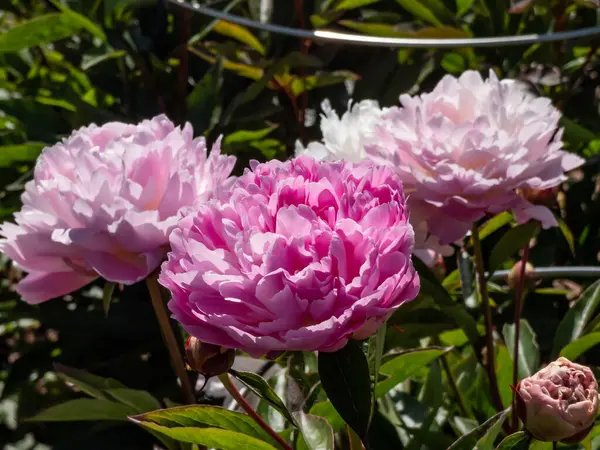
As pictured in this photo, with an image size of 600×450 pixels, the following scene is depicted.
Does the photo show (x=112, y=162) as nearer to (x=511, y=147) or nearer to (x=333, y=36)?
(x=511, y=147)

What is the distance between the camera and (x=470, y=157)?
1.85ft

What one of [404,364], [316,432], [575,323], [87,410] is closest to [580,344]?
[575,323]

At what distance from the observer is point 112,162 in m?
0.53

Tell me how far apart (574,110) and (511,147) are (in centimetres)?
67

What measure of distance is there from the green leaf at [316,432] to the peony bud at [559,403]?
0.12 meters

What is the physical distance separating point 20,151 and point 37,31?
15cm

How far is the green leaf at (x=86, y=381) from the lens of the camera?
628 mm

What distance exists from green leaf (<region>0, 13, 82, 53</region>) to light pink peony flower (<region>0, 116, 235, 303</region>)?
1.57ft

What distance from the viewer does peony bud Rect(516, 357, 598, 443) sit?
17.4 inches

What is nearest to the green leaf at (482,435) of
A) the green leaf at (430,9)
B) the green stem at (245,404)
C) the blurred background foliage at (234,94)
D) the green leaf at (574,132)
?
the green stem at (245,404)

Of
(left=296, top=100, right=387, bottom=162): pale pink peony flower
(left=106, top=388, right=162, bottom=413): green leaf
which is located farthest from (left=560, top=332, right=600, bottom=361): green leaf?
(left=106, top=388, right=162, bottom=413): green leaf

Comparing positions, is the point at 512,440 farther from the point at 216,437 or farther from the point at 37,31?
the point at 37,31

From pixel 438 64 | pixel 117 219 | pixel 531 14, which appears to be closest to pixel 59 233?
pixel 117 219

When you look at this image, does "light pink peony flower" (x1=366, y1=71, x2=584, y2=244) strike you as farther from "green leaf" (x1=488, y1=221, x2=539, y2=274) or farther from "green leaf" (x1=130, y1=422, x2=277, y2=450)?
"green leaf" (x1=130, y1=422, x2=277, y2=450)
